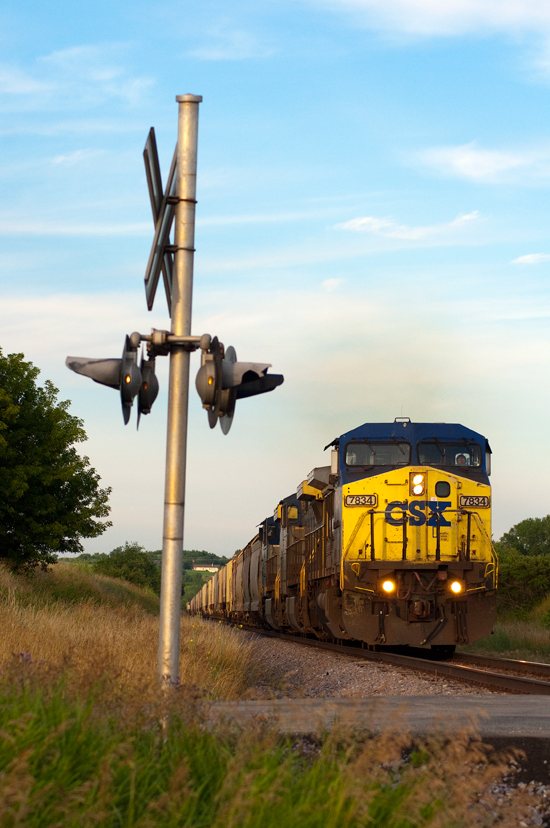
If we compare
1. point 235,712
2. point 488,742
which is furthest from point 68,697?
point 488,742

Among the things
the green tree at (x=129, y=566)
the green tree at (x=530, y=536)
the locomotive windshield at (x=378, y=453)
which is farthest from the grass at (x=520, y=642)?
the green tree at (x=530, y=536)

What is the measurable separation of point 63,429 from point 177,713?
98.1 ft

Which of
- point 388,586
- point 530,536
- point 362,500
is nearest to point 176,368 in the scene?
point 362,500

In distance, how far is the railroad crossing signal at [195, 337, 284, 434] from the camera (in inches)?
280

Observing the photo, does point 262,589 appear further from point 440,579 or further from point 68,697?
point 68,697

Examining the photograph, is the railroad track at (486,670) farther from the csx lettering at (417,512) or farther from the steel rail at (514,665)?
the csx lettering at (417,512)

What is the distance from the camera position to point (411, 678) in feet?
45.3

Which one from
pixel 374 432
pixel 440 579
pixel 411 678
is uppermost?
pixel 374 432

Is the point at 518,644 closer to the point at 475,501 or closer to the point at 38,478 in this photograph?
the point at 475,501

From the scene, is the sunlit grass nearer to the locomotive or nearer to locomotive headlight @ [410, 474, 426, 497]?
the locomotive

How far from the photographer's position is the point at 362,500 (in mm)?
18031

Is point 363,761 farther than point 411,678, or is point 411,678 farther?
point 411,678

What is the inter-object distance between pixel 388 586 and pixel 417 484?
6.11 ft

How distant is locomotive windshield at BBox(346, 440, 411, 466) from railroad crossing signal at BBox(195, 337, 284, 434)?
11689mm
